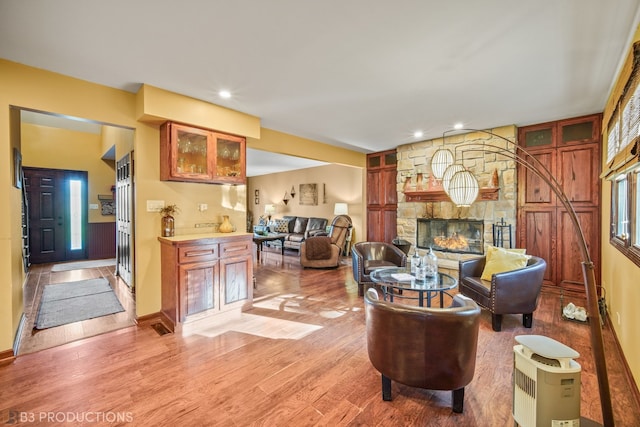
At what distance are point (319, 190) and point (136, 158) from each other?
5.76m

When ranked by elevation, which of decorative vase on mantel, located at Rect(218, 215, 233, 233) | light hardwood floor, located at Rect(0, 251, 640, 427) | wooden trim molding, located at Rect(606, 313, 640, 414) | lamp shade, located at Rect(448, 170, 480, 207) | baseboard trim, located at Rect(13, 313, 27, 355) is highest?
lamp shade, located at Rect(448, 170, 480, 207)

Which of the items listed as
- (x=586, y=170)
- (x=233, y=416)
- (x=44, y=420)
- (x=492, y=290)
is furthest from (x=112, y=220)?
(x=586, y=170)

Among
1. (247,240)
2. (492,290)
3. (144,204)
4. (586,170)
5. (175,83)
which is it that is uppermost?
(175,83)

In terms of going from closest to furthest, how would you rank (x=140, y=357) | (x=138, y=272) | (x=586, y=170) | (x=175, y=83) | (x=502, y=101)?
(x=140, y=357)
(x=175, y=83)
(x=138, y=272)
(x=502, y=101)
(x=586, y=170)

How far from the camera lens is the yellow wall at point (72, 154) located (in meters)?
6.19

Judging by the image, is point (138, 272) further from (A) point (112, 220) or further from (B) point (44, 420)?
(A) point (112, 220)

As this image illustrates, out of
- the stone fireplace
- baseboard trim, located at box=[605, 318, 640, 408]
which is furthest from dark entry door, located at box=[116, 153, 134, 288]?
baseboard trim, located at box=[605, 318, 640, 408]

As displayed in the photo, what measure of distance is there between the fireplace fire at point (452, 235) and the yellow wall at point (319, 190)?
1.63m

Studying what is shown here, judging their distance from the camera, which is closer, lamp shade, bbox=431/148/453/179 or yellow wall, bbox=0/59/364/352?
yellow wall, bbox=0/59/364/352

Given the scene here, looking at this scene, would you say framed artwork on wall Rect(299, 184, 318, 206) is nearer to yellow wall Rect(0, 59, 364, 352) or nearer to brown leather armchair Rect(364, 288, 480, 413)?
yellow wall Rect(0, 59, 364, 352)

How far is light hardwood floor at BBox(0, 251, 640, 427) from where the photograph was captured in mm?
1789

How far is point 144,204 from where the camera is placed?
318 cm

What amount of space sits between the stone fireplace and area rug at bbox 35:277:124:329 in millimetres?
4886

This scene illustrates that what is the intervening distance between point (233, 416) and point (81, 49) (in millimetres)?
3038
